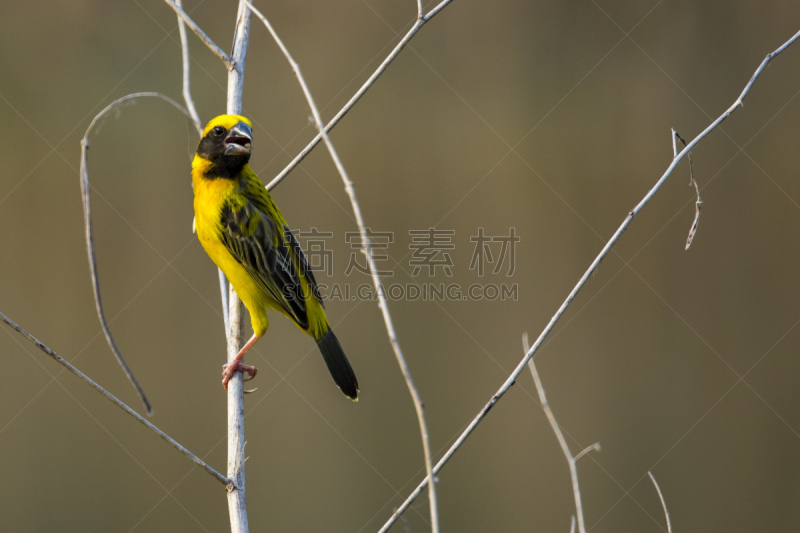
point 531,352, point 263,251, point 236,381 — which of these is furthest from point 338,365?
point 531,352

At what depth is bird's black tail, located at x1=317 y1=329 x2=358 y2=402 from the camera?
9.51ft

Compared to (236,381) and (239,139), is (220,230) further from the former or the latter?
(236,381)

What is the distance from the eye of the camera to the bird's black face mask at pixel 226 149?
2.42 meters

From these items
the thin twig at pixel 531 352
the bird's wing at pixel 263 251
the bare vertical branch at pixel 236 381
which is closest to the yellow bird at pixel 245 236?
the bird's wing at pixel 263 251

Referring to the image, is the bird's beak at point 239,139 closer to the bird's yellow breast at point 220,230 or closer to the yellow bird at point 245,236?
the yellow bird at point 245,236

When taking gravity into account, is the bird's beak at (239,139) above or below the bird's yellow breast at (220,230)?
above

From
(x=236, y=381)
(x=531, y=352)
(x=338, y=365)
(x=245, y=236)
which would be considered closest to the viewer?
(x=531, y=352)

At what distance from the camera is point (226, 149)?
2537 mm

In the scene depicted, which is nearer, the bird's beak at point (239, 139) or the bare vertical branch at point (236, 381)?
the bare vertical branch at point (236, 381)

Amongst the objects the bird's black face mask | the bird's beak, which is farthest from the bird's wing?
the bird's beak

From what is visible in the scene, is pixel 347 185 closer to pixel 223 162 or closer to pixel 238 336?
pixel 238 336

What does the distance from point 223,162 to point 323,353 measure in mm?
999

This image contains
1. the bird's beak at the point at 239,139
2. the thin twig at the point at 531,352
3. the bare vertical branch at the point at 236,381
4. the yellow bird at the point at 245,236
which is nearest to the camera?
the thin twig at the point at 531,352

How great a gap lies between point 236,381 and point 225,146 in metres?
1.00
